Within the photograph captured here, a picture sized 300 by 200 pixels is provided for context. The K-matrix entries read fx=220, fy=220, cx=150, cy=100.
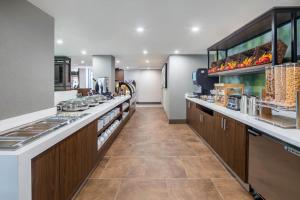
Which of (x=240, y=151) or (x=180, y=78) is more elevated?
(x=180, y=78)

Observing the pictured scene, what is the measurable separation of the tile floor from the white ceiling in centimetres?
235

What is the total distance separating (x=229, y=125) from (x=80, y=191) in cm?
216

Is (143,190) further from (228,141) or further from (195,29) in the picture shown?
(195,29)

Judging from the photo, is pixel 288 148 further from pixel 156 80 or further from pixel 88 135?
pixel 156 80

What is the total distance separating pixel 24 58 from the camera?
8.93ft

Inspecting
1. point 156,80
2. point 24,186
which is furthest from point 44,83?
point 156,80

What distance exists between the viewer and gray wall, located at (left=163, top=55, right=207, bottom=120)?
7371mm

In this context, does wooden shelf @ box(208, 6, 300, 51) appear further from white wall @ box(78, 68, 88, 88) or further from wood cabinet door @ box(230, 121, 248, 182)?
white wall @ box(78, 68, 88, 88)

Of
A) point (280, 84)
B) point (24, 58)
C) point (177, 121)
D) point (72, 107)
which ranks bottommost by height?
point (177, 121)

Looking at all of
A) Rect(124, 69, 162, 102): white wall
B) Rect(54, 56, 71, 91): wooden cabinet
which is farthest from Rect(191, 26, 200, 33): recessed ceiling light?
Rect(124, 69, 162, 102): white wall

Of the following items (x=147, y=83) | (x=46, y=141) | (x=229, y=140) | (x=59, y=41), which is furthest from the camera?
(x=147, y=83)

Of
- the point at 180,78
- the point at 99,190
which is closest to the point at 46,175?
the point at 99,190

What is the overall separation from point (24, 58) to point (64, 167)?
1.52 meters

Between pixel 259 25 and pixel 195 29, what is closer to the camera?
pixel 259 25
